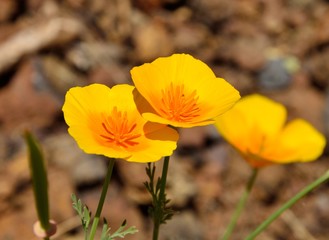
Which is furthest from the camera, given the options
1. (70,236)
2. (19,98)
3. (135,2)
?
(135,2)

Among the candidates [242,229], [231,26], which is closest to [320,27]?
[231,26]

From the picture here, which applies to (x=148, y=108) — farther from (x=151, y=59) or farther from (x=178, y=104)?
(x=151, y=59)

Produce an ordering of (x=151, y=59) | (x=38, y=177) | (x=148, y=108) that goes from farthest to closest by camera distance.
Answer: (x=151, y=59)
(x=148, y=108)
(x=38, y=177)

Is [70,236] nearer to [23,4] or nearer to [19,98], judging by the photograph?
[19,98]

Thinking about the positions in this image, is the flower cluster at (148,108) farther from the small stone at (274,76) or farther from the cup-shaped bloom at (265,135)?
the small stone at (274,76)

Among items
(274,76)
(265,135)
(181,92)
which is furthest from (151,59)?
(181,92)

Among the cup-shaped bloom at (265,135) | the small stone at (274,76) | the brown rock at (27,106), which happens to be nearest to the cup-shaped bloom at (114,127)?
Result: the cup-shaped bloom at (265,135)
